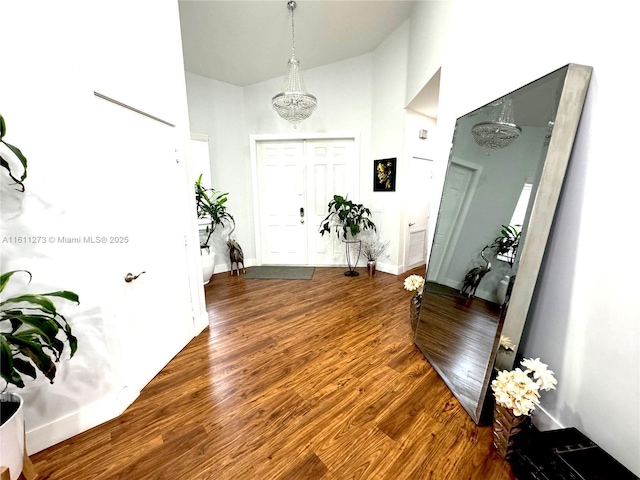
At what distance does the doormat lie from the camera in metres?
4.34

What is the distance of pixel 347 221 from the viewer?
14.4ft

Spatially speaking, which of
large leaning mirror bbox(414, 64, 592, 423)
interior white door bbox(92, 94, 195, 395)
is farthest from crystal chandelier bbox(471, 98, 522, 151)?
interior white door bbox(92, 94, 195, 395)

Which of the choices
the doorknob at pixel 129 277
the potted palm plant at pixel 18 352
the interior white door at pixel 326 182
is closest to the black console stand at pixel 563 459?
the potted palm plant at pixel 18 352

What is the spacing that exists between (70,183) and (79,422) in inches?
54.4

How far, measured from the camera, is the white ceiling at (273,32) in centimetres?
297

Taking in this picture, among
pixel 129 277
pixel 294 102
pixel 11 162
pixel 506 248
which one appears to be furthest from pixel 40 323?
pixel 294 102

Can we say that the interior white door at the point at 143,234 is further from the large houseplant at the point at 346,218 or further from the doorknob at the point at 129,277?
the large houseplant at the point at 346,218

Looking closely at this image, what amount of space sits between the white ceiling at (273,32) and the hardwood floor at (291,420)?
3.56 meters

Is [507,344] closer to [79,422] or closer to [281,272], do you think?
[79,422]

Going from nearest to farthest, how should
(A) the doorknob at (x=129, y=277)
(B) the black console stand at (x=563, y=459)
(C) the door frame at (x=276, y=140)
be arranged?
(B) the black console stand at (x=563, y=459)
(A) the doorknob at (x=129, y=277)
(C) the door frame at (x=276, y=140)

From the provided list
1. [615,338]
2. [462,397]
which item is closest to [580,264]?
[615,338]

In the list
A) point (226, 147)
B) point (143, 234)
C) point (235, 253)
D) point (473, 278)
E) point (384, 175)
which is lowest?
point (235, 253)

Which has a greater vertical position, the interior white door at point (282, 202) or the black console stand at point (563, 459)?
the interior white door at point (282, 202)

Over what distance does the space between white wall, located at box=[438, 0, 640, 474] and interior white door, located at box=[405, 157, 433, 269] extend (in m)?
2.60
